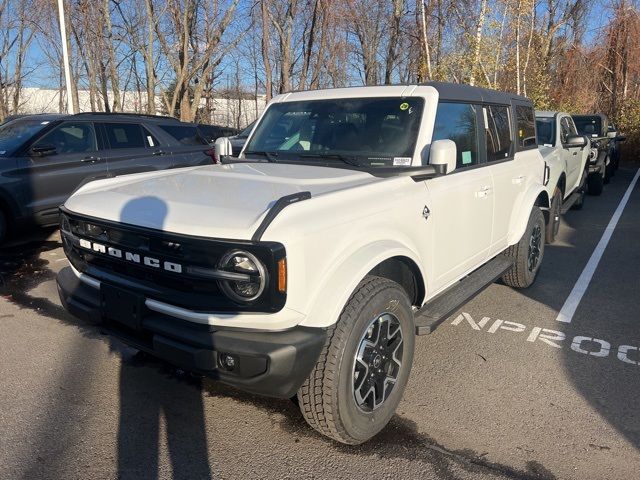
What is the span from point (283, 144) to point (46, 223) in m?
4.72

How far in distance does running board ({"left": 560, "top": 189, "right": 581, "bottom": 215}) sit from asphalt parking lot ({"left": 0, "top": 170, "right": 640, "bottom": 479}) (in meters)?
3.39

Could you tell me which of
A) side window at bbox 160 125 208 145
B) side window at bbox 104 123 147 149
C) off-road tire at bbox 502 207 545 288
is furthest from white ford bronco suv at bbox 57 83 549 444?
side window at bbox 160 125 208 145

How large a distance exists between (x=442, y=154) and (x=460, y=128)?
930 mm

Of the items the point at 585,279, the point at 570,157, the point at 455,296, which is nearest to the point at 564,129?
the point at 570,157

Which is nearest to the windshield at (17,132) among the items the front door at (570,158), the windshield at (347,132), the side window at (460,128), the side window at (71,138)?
the side window at (71,138)

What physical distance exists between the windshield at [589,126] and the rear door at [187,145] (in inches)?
362

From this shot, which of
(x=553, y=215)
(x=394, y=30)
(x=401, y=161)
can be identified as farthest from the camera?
(x=394, y=30)

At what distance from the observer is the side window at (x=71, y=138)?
7426 millimetres

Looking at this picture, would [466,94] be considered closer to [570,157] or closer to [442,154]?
[442,154]

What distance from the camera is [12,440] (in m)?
2.93

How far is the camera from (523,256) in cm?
511

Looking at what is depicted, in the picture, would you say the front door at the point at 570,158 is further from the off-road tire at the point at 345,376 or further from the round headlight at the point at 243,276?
the round headlight at the point at 243,276

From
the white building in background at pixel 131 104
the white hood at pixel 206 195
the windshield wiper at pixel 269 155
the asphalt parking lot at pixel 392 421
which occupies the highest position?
the white building in background at pixel 131 104

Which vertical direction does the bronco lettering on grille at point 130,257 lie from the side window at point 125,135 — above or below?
below
